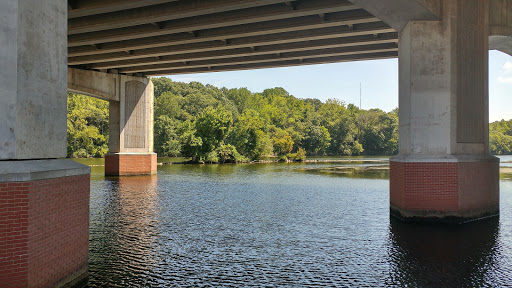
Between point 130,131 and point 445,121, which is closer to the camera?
point 445,121

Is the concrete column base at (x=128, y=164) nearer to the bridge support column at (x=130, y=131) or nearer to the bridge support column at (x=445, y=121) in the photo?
the bridge support column at (x=130, y=131)

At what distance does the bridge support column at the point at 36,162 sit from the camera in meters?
5.54

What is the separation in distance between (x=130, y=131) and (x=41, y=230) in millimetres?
25997

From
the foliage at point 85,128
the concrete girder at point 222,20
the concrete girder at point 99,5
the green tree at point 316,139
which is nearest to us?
the concrete girder at point 99,5

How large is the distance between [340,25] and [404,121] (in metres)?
7.04

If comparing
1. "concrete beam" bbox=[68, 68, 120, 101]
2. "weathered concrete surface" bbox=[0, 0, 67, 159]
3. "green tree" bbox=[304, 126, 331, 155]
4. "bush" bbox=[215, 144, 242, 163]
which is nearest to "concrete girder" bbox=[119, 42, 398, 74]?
"concrete beam" bbox=[68, 68, 120, 101]

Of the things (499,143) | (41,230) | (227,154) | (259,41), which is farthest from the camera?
(499,143)

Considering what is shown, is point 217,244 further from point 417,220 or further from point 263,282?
point 417,220

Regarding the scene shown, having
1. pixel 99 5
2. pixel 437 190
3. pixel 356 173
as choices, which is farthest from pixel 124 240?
pixel 356 173

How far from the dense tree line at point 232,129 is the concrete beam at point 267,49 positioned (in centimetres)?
2967

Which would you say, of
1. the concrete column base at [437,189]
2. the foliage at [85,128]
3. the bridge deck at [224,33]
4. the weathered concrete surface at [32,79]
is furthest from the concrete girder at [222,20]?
the foliage at [85,128]

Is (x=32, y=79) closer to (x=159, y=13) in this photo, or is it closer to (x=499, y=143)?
(x=159, y=13)

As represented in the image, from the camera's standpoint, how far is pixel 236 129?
67.6 m

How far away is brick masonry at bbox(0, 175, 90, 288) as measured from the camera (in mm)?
5473
